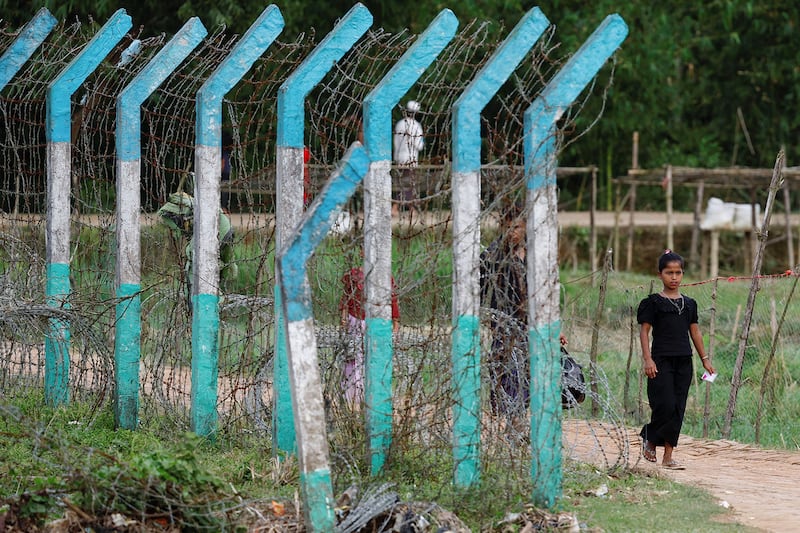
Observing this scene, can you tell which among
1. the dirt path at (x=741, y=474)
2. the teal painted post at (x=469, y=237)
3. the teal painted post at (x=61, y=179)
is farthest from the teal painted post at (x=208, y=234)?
the dirt path at (x=741, y=474)

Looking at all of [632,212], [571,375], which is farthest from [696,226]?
[571,375]

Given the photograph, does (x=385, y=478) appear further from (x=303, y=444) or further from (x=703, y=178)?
(x=703, y=178)

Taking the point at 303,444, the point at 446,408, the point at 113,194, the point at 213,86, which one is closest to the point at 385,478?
the point at 446,408

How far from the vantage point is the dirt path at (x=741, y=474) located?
6.02 m

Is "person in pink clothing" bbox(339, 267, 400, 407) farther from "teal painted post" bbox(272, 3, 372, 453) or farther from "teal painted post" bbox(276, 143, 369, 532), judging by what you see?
"teal painted post" bbox(276, 143, 369, 532)

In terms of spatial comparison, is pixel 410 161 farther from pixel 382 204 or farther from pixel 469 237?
pixel 469 237

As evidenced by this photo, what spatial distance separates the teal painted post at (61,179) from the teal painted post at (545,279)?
3318 mm

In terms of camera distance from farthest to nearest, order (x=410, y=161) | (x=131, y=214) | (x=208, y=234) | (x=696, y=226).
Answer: (x=696, y=226) < (x=131, y=214) < (x=208, y=234) < (x=410, y=161)

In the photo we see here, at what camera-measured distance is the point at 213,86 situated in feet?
22.2

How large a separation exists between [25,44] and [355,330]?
3581 millimetres

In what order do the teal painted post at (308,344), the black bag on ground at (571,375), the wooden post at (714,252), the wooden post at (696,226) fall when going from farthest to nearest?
the wooden post at (714,252) < the wooden post at (696,226) < the black bag on ground at (571,375) < the teal painted post at (308,344)

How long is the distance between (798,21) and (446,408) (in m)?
17.8

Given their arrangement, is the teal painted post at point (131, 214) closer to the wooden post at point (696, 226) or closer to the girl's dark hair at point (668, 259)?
the girl's dark hair at point (668, 259)

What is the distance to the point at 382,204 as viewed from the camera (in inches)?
236
